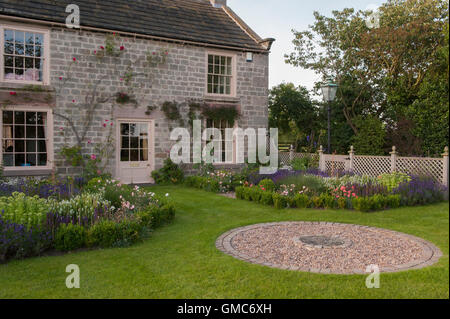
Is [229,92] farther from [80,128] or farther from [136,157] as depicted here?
[80,128]

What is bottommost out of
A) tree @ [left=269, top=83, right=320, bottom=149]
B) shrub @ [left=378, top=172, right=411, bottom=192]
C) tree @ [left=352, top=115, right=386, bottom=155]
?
shrub @ [left=378, top=172, right=411, bottom=192]

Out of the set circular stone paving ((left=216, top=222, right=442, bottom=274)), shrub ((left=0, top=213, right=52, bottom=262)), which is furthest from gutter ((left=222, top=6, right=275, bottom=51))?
shrub ((left=0, top=213, right=52, bottom=262))

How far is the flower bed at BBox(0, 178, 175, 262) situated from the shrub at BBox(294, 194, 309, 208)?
12.1 ft

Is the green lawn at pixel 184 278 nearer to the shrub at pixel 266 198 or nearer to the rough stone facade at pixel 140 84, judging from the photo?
the shrub at pixel 266 198

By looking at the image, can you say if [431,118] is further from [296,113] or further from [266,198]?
[266,198]

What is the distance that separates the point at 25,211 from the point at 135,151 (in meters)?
8.03

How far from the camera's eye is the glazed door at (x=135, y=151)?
13.6 m

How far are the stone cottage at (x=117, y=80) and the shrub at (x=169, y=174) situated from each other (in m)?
0.27

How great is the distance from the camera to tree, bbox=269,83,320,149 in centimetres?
2069

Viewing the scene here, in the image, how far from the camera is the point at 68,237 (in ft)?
18.0

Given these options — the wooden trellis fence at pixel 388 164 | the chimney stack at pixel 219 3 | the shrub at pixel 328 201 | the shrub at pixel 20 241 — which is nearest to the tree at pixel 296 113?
the wooden trellis fence at pixel 388 164

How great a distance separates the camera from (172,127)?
1441 cm

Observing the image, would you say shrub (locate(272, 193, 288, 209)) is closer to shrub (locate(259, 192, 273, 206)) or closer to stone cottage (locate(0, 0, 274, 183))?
shrub (locate(259, 192, 273, 206))
